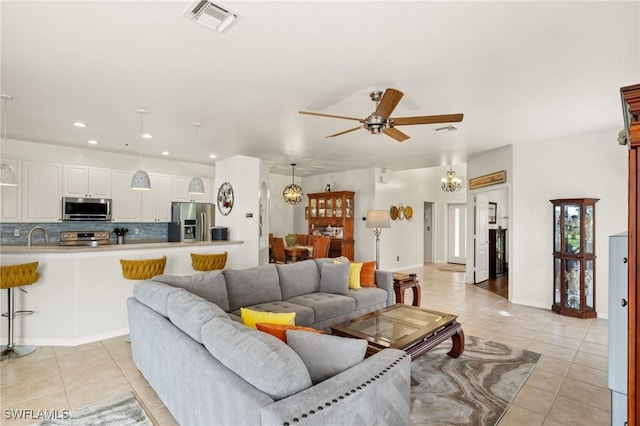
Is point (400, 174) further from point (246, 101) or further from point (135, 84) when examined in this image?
point (135, 84)

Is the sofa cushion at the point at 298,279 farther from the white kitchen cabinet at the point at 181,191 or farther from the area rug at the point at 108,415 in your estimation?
the white kitchen cabinet at the point at 181,191

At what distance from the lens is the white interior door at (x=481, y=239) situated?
693 centimetres

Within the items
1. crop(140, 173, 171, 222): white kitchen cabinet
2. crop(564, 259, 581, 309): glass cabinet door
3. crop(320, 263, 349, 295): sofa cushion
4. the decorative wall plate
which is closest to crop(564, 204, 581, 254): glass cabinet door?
crop(564, 259, 581, 309): glass cabinet door

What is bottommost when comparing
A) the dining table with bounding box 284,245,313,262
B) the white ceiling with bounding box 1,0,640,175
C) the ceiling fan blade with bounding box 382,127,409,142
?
the dining table with bounding box 284,245,313,262

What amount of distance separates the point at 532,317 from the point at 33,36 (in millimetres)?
6238

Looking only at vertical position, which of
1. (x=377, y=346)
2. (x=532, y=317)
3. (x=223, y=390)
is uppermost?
(x=223, y=390)

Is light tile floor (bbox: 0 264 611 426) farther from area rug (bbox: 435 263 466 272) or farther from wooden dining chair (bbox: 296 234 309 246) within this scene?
wooden dining chair (bbox: 296 234 309 246)

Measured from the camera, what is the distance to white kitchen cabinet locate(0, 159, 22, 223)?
491 centimetres

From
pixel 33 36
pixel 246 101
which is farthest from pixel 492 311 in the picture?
pixel 33 36

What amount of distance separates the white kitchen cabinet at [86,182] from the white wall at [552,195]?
23.8ft

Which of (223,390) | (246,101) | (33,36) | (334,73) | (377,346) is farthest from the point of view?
(246,101)

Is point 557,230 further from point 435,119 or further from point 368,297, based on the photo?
point 435,119

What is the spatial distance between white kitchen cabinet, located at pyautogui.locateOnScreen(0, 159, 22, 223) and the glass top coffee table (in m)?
5.44

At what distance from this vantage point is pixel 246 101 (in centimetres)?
339
